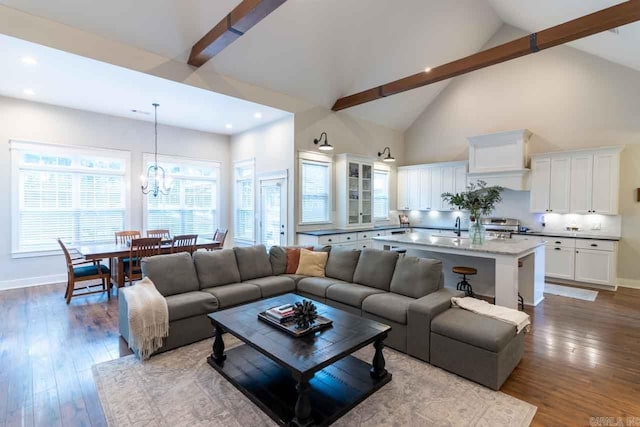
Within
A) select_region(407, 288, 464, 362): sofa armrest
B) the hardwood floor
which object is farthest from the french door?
select_region(407, 288, 464, 362): sofa armrest

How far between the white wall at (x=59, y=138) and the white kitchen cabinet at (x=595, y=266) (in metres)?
8.23

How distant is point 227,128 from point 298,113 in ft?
7.00

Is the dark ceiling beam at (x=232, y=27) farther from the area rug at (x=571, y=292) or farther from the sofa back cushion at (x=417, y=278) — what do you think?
the area rug at (x=571, y=292)

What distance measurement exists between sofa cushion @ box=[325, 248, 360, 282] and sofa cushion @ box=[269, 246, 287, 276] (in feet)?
2.14

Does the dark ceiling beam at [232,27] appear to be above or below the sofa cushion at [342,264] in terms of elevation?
above

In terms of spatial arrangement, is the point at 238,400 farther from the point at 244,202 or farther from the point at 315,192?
the point at 244,202

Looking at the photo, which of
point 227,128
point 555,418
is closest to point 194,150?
point 227,128

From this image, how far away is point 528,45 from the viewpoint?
433cm

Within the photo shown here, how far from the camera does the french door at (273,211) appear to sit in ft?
21.0

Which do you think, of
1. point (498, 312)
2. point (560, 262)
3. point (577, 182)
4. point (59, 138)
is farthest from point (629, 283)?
point (59, 138)

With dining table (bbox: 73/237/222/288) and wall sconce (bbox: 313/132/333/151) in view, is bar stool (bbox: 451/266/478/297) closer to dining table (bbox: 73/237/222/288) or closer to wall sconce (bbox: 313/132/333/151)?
wall sconce (bbox: 313/132/333/151)

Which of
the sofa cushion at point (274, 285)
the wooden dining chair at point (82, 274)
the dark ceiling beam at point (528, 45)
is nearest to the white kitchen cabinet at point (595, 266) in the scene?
the dark ceiling beam at point (528, 45)

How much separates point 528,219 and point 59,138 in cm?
940

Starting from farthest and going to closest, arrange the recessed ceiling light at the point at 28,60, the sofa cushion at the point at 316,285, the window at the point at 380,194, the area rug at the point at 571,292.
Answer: the window at the point at 380,194 < the area rug at the point at 571,292 < the sofa cushion at the point at 316,285 < the recessed ceiling light at the point at 28,60
